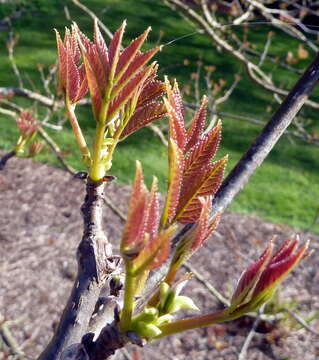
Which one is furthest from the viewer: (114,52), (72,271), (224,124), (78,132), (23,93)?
(224,124)

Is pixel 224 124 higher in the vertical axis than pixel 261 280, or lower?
lower

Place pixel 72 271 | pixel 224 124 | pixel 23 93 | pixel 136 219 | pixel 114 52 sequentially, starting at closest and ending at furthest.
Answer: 1. pixel 136 219
2. pixel 114 52
3. pixel 23 93
4. pixel 72 271
5. pixel 224 124

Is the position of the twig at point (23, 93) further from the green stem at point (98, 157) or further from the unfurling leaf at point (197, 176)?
the unfurling leaf at point (197, 176)

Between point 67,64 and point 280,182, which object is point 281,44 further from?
point 67,64

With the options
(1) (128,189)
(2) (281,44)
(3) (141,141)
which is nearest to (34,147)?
(1) (128,189)

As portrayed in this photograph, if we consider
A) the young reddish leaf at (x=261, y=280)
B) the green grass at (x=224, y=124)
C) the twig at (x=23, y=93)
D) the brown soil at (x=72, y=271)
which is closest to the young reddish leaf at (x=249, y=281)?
the young reddish leaf at (x=261, y=280)

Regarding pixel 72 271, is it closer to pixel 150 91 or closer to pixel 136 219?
pixel 150 91

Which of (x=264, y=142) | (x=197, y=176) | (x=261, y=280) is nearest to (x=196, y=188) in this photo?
(x=197, y=176)
